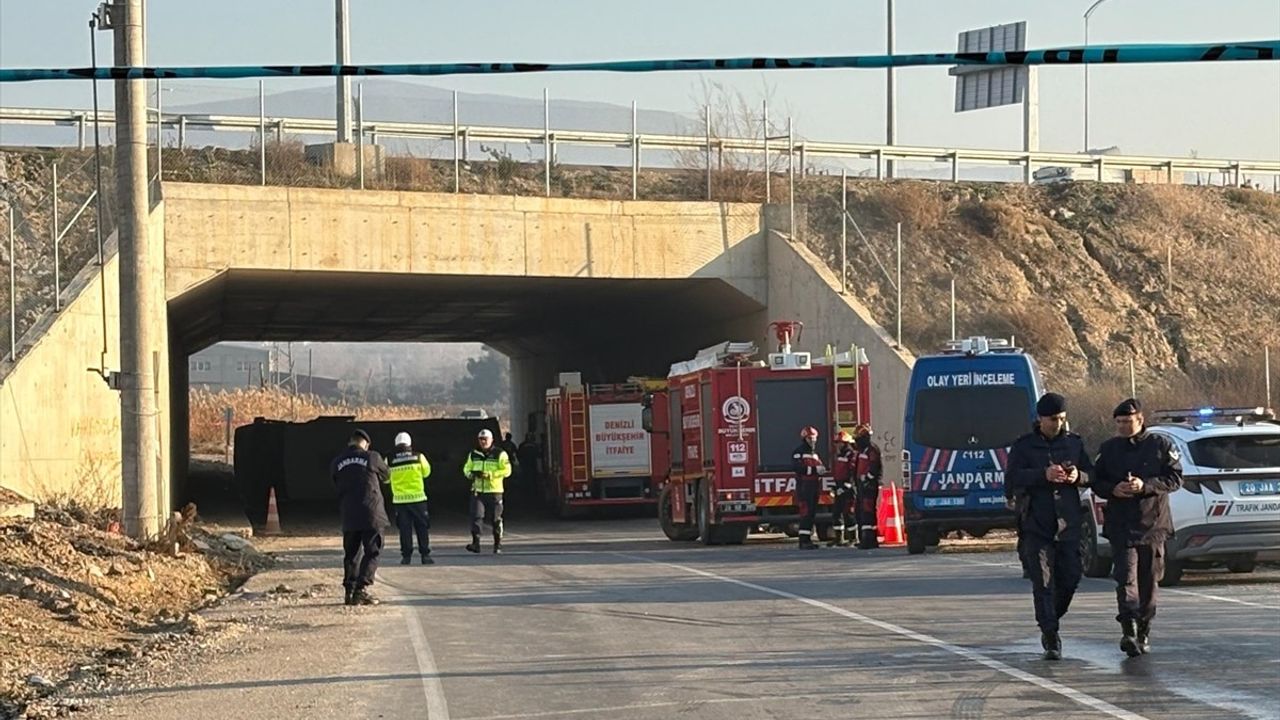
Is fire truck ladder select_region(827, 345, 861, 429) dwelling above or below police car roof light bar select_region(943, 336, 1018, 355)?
below

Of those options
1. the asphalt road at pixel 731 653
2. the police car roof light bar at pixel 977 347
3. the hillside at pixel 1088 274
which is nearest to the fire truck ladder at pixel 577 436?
the hillside at pixel 1088 274

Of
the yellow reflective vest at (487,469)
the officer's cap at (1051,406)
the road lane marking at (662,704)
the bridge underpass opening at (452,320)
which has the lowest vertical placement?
the road lane marking at (662,704)

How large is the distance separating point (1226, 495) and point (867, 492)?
875 centimetres

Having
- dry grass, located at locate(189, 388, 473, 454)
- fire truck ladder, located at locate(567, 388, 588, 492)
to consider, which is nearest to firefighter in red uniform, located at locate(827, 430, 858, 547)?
fire truck ladder, located at locate(567, 388, 588, 492)

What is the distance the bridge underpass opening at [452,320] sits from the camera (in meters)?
38.6

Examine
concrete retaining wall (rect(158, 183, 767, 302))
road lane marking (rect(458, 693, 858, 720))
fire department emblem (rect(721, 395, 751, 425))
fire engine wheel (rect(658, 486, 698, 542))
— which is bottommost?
fire engine wheel (rect(658, 486, 698, 542))

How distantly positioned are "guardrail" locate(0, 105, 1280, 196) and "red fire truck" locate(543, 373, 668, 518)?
15.0 feet

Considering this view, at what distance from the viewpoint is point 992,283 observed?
41.7 meters

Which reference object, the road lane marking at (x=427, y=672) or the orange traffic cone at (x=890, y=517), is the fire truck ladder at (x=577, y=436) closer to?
the orange traffic cone at (x=890, y=517)

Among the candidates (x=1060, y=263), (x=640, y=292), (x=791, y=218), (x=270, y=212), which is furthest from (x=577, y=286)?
(x=1060, y=263)

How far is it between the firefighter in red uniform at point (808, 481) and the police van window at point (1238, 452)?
913 centimetres

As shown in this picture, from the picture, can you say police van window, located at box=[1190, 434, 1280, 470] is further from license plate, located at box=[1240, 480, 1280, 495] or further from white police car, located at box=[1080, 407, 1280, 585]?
license plate, located at box=[1240, 480, 1280, 495]

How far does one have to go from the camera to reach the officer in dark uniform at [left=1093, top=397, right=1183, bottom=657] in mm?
12625

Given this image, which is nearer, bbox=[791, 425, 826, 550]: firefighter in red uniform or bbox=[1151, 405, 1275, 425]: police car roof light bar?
bbox=[1151, 405, 1275, 425]: police car roof light bar
